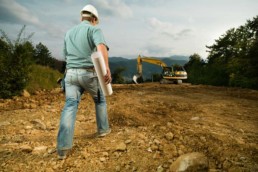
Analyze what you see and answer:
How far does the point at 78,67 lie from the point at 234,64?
21642mm

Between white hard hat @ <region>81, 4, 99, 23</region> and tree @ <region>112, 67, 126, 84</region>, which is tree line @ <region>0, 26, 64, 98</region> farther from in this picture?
tree @ <region>112, 67, 126, 84</region>

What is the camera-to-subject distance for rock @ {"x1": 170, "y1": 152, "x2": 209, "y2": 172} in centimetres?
258

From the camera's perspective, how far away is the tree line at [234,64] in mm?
16377

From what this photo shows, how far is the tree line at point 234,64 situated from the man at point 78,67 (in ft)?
47.3

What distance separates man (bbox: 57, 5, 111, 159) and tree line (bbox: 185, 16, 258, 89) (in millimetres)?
14419

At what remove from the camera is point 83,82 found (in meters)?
3.18

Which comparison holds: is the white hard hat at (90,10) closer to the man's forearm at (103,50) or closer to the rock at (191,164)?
the man's forearm at (103,50)

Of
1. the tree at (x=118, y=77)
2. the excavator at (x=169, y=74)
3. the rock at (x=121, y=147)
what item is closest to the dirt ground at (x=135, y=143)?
the rock at (x=121, y=147)

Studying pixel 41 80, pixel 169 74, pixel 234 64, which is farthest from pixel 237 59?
pixel 41 80

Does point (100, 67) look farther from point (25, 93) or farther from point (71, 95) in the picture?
point (25, 93)

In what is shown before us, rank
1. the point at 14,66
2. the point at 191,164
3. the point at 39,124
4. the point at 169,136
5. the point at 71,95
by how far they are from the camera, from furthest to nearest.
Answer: the point at 14,66, the point at 39,124, the point at 169,136, the point at 71,95, the point at 191,164

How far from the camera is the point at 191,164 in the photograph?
260 centimetres

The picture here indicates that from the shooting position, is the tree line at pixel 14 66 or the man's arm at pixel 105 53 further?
the tree line at pixel 14 66

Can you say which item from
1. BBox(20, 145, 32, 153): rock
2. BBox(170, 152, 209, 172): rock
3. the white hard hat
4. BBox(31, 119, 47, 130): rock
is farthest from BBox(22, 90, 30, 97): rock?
BBox(170, 152, 209, 172): rock
